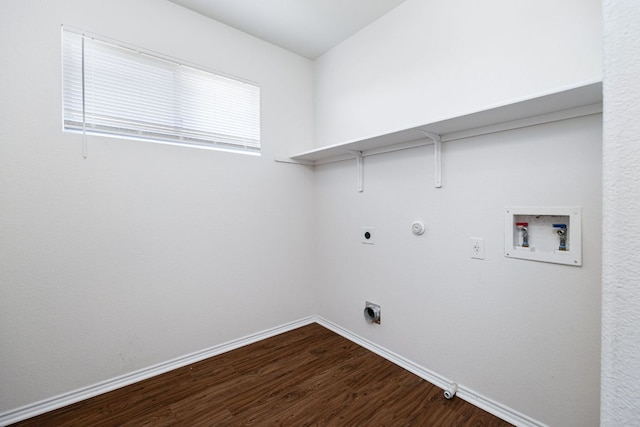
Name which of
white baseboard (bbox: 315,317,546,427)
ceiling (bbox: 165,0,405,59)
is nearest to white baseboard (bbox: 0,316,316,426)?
white baseboard (bbox: 315,317,546,427)

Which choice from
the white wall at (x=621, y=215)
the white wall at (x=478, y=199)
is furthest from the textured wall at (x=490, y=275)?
the white wall at (x=621, y=215)

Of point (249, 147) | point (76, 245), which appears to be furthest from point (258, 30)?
point (76, 245)

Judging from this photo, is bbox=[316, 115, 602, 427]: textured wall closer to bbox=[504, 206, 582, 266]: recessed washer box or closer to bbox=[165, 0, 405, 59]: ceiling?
bbox=[504, 206, 582, 266]: recessed washer box

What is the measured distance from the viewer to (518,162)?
1497mm

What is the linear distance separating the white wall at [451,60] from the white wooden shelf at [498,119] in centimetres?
6

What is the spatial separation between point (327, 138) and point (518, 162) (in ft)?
5.42

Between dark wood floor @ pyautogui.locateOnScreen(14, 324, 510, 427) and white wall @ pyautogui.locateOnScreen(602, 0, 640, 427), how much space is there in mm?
1336

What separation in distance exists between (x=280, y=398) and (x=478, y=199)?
1.76m

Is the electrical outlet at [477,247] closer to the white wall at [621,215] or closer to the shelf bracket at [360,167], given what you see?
the shelf bracket at [360,167]

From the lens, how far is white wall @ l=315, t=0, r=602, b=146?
132cm

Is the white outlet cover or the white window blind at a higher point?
the white window blind

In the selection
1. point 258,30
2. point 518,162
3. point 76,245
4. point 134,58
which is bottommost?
point 76,245

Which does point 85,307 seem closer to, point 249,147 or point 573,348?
point 249,147

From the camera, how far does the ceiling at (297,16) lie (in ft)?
6.67
